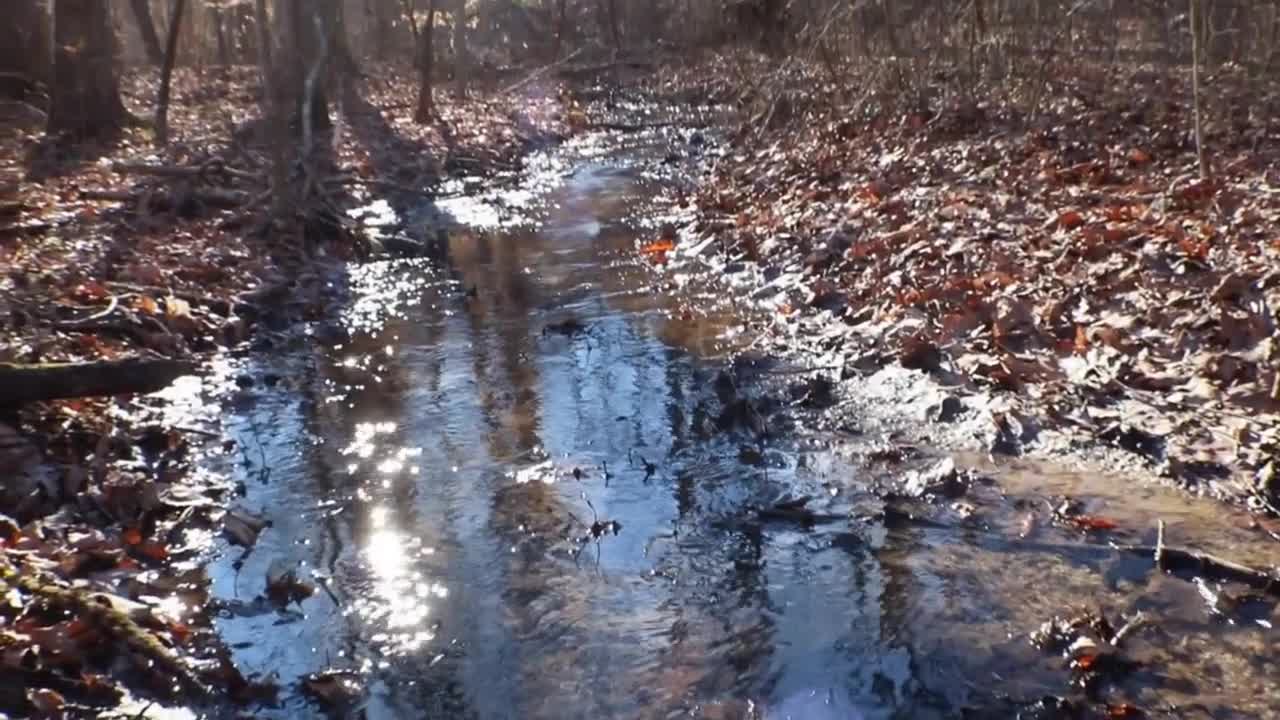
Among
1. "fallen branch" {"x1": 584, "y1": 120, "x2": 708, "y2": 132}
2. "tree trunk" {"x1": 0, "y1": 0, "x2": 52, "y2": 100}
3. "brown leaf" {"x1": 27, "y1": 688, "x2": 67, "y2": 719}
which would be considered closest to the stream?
"brown leaf" {"x1": 27, "y1": 688, "x2": 67, "y2": 719}

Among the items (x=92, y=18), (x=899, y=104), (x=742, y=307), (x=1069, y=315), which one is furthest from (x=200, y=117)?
(x=1069, y=315)

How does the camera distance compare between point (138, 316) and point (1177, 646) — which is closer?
point (1177, 646)

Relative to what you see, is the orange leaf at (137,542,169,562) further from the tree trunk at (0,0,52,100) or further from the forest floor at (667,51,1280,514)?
the tree trunk at (0,0,52,100)

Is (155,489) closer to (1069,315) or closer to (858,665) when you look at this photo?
(858,665)

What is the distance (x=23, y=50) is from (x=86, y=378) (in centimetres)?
1400

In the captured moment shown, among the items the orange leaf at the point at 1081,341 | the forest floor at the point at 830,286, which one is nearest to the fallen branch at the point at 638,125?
the forest floor at the point at 830,286

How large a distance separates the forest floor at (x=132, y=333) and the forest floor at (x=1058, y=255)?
14.4 ft

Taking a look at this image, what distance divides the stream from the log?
92 centimetres

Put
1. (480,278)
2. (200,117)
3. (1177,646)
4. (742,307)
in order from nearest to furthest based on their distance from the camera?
(1177,646)
(742,307)
(480,278)
(200,117)

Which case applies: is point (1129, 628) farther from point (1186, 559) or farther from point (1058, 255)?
point (1058, 255)

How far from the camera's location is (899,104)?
1567cm

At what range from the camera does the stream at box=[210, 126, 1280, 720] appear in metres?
4.48

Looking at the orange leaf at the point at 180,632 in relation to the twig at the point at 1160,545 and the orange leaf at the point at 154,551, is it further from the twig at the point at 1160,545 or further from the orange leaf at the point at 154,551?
the twig at the point at 1160,545

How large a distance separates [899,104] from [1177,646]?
12158 mm
